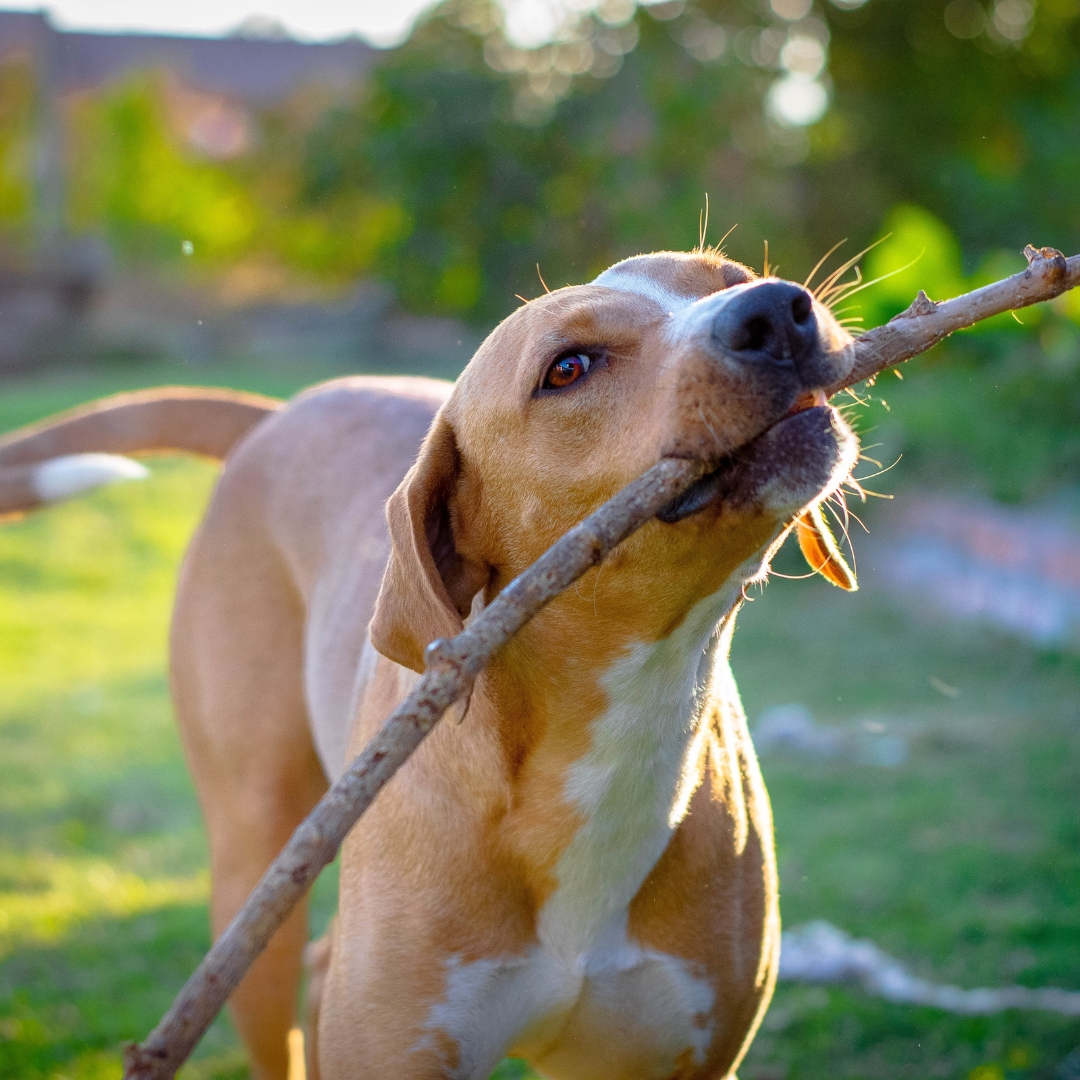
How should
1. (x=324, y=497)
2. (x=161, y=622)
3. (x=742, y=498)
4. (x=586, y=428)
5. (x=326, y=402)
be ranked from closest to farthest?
(x=742, y=498)
(x=586, y=428)
(x=324, y=497)
(x=326, y=402)
(x=161, y=622)

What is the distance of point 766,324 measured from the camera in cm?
230

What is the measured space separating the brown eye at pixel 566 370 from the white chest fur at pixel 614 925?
595mm

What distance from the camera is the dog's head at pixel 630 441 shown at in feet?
7.58

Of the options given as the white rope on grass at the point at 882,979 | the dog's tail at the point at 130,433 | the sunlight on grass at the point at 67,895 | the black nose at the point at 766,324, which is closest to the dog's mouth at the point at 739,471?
the black nose at the point at 766,324

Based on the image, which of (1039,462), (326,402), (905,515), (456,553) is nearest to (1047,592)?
(1039,462)

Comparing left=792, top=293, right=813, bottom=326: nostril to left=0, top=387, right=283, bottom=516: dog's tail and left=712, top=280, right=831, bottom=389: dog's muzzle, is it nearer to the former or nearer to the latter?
left=712, top=280, right=831, bottom=389: dog's muzzle

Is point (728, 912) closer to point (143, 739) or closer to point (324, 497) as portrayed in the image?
point (324, 497)

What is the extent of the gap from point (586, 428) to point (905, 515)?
7.53 meters

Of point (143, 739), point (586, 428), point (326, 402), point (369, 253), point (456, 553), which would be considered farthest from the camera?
point (369, 253)

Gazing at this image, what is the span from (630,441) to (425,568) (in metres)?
0.48

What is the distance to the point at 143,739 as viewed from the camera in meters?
7.89

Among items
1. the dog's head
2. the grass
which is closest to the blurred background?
the grass

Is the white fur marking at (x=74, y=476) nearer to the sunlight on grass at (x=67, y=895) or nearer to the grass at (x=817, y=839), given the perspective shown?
the grass at (x=817, y=839)

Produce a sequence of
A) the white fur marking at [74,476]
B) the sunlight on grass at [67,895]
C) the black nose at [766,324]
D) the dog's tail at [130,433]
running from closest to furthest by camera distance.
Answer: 1. the black nose at [766,324]
2. the white fur marking at [74,476]
3. the dog's tail at [130,433]
4. the sunlight on grass at [67,895]
